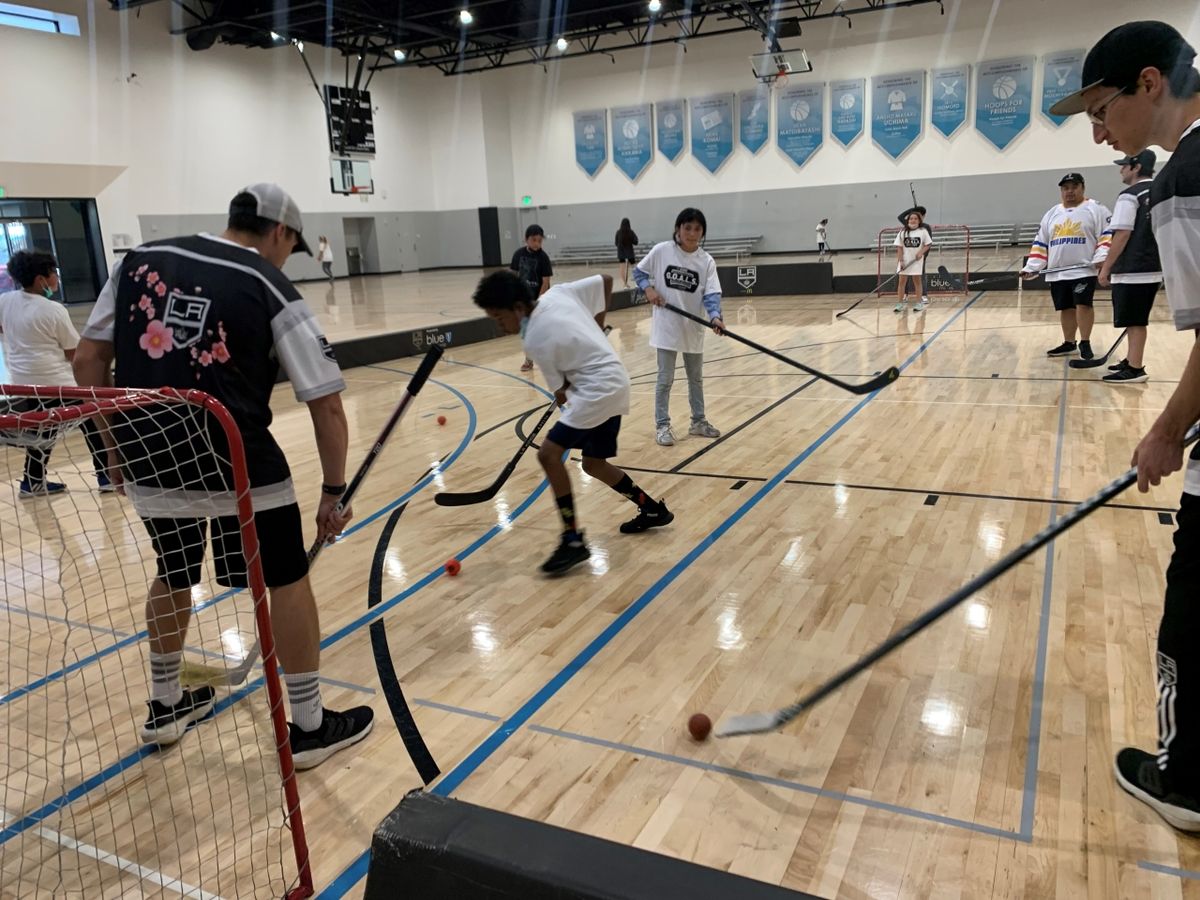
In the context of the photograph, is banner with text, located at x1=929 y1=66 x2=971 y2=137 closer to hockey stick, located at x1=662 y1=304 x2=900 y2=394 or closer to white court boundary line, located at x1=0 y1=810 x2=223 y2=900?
hockey stick, located at x1=662 y1=304 x2=900 y2=394

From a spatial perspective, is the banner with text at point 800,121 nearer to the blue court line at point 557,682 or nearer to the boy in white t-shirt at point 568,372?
the blue court line at point 557,682

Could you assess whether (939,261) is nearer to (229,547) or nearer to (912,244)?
(912,244)

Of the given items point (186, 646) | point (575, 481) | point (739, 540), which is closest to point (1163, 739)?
point (739, 540)

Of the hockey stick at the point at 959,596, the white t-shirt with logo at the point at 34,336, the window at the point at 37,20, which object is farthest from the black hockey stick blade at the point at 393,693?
the window at the point at 37,20

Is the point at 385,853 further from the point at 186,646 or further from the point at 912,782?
the point at 186,646

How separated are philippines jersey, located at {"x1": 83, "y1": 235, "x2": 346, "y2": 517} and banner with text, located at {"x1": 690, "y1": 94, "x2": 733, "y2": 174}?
70.1 feet

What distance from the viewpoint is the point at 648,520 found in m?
4.11

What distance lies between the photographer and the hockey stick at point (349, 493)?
2.65m

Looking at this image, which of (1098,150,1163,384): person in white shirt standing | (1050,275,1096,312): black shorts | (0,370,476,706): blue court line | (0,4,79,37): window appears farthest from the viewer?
(0,4,79,37): window

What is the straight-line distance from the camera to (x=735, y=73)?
21422 mm

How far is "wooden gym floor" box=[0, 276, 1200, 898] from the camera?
199cm

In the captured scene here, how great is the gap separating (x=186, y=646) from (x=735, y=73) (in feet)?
70.7

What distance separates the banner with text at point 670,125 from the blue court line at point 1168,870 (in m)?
22.4

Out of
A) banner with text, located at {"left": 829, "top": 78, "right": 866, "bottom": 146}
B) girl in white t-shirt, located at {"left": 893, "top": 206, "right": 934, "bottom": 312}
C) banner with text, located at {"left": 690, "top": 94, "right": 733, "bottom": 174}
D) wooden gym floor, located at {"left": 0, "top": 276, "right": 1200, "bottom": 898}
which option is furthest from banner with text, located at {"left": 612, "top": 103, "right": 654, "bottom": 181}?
wooden gym floor, located at {"left": 0, "top": 276, "right": 1200, "bottom": 898}
